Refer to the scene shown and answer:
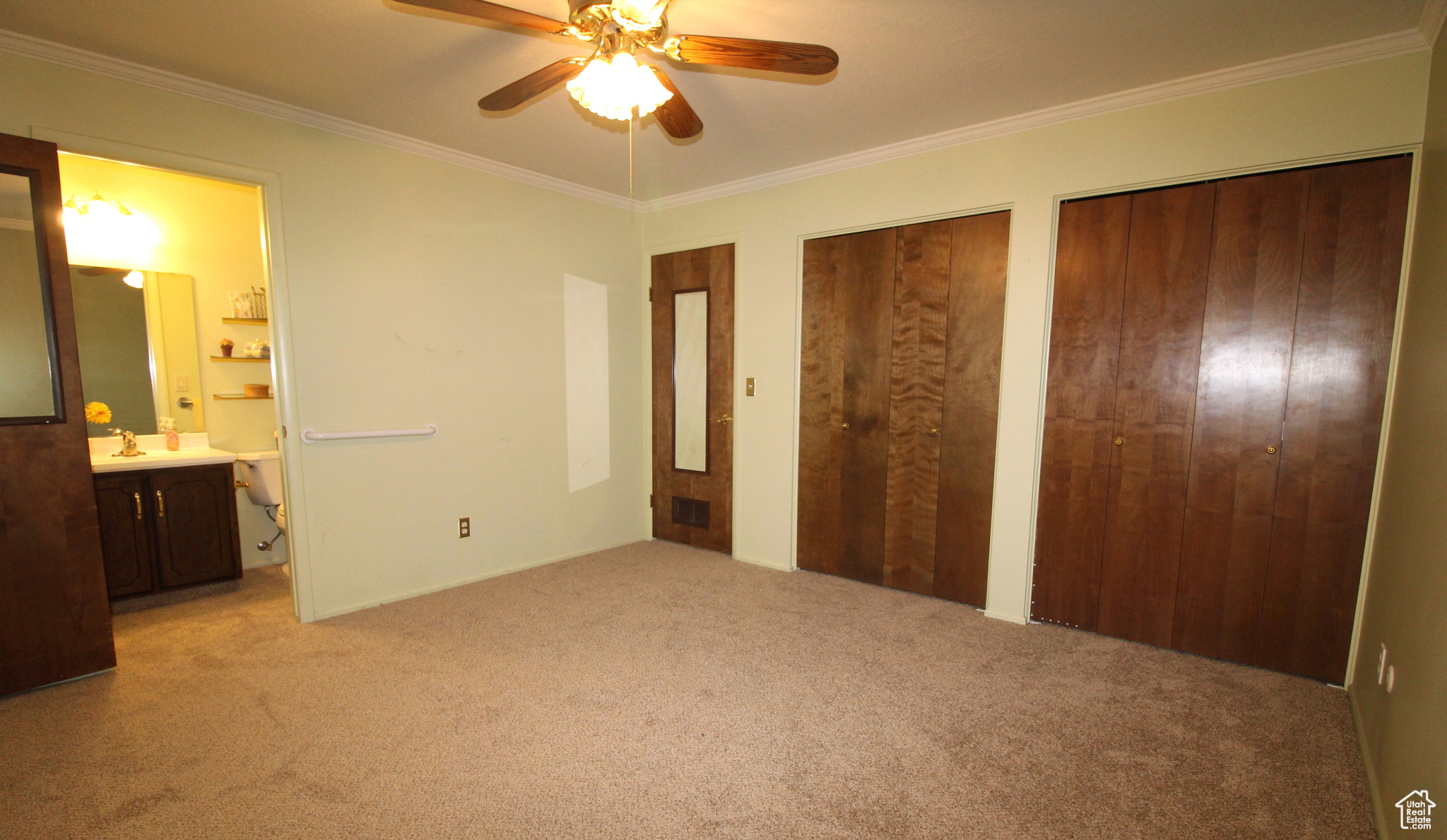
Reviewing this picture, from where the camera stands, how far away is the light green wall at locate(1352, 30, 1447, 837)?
1.37m

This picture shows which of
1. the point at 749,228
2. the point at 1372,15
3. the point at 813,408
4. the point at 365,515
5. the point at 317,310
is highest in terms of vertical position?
the point at 1372,15

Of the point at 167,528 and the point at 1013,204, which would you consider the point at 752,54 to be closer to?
the point at 1013,204

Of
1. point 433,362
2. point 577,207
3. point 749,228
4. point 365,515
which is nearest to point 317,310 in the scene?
point 433,362

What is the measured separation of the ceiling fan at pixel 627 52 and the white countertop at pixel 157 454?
2.98 m

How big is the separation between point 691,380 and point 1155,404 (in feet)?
8.74

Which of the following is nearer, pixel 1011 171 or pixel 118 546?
pixel 1011 171

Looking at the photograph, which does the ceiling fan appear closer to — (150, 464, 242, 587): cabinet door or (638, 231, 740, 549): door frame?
(638, 231, 740, 549): door frame

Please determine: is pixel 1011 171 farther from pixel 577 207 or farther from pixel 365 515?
pixel 365 515

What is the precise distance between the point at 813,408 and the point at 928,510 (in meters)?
0.91

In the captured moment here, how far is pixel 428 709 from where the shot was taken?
210 centimetres

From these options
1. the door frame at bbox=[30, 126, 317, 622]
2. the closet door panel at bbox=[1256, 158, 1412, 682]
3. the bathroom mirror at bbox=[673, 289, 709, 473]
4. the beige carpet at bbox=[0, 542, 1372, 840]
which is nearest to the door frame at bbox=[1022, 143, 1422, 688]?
the closet door panel at bbox=[1256, 158, 1412, 682]

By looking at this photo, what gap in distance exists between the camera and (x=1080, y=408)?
267 cm

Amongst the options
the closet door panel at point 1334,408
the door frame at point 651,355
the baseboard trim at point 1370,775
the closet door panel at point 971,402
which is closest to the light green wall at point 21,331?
the door frame at point 651,355

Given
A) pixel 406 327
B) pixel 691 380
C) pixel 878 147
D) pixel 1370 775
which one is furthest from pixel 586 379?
pixel 1370 775
